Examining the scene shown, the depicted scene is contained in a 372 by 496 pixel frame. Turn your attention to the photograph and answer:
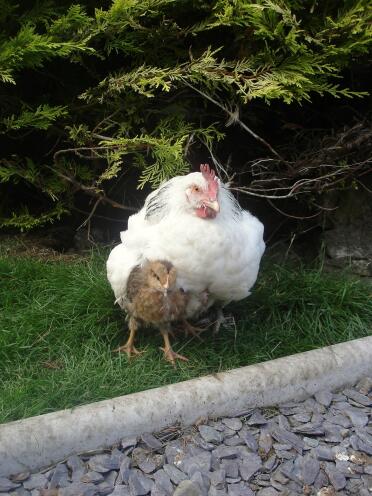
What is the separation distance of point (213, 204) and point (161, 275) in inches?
17.6

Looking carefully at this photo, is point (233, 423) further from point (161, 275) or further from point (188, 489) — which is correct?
point (161, 275)

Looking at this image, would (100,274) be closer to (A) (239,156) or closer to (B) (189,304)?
(B) (189,304)

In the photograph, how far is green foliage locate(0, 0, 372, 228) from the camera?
3.46 meters

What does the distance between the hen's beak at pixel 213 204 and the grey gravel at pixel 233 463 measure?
0.99m

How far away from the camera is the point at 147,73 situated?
3637 millimetres

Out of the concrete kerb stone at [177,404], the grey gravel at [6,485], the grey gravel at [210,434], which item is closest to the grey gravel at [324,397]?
the concrete kerb stone at [177,404]

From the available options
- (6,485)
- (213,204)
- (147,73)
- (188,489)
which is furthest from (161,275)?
(147,73)

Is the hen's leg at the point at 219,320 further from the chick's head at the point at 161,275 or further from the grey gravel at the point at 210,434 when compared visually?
the grey gravel at the point at 210,434

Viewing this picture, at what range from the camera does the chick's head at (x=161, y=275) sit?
2.98m

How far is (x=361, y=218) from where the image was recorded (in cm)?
425

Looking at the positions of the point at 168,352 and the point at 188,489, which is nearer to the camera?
the point at 188,489

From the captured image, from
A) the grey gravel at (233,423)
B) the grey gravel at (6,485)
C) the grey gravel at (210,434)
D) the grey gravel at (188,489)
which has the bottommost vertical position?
the grey gravel at (233,423)

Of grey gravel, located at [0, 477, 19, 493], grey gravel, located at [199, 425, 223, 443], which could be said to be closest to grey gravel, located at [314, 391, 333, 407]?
grey gravel, located at [199, 425, 223, 443]

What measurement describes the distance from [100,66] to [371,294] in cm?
252
